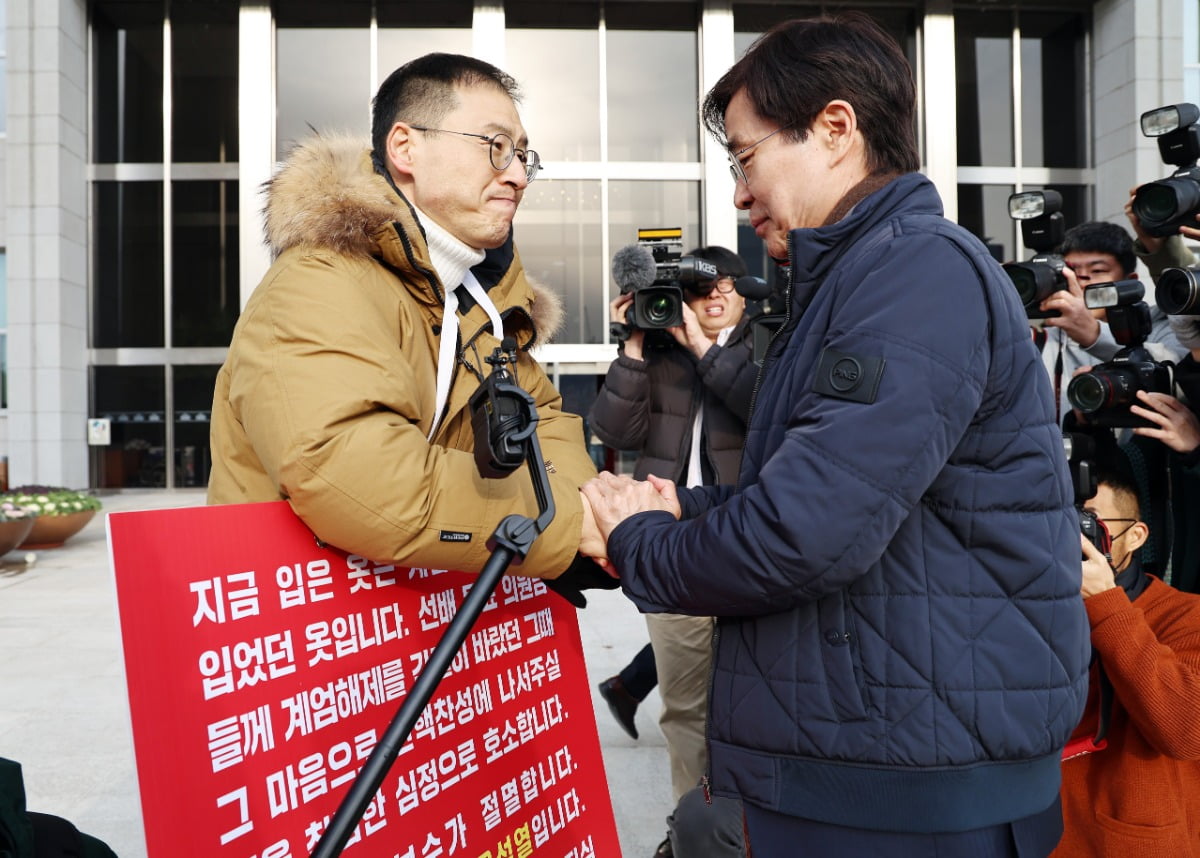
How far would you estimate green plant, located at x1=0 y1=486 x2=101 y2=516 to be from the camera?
30.4 feet

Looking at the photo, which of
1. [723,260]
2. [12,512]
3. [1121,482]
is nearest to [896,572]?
[1121,482]

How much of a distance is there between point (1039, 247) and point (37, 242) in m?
16.3

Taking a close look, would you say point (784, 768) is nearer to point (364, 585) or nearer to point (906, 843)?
→ point (906, 843)

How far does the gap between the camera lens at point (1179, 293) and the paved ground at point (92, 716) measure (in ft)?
7.76

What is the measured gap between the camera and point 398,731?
3.92 feet

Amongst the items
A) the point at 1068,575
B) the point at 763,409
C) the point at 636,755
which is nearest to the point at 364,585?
the point at 763,409

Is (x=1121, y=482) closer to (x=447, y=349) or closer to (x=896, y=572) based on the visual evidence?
(x=896, y=572)

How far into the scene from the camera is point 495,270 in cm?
209

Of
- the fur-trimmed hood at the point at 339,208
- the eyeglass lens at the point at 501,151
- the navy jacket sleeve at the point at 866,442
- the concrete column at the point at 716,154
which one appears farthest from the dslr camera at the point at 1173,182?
the concrete column at the point at 716,154

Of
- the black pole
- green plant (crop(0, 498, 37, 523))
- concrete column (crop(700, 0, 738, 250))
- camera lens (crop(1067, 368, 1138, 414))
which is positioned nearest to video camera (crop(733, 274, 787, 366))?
camera lens (crop(1067, 368, 1138, 414))

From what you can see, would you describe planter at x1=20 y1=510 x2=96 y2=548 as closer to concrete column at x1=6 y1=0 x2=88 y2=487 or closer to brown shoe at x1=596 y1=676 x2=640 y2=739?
concrete column at x1=6 y1=0 x2=88 y2=487

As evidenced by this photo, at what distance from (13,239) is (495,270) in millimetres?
16337

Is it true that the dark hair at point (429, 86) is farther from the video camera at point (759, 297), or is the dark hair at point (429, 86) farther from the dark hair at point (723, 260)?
the dark hair at point (723, 260)

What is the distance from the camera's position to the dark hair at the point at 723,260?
3.76 metres
